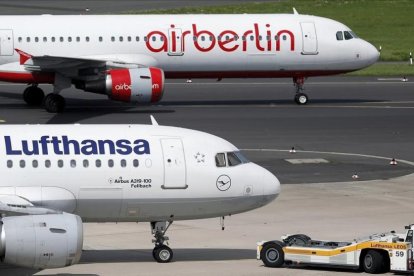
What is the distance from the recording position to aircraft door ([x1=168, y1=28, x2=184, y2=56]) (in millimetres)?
64438

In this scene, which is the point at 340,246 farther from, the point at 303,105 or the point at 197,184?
the point at 303,105

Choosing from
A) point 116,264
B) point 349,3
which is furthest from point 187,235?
point 349,3

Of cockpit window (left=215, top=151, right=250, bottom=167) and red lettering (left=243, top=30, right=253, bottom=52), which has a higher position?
red lettering (left=243, top=30, right=253, bottom=52)

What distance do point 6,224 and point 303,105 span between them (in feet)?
131

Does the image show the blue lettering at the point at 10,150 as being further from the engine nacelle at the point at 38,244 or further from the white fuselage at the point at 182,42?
the white fuselage at the point at 182,42

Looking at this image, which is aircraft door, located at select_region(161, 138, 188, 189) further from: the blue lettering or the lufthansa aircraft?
the blue lettering

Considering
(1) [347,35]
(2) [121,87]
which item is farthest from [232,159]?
(1) [347,35]

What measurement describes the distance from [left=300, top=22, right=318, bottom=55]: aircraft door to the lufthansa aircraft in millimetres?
32766

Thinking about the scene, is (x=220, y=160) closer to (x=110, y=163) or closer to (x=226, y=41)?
(x=110, y=163)

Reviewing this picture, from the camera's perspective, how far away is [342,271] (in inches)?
1291

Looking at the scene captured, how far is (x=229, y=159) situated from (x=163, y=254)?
2.99 meters

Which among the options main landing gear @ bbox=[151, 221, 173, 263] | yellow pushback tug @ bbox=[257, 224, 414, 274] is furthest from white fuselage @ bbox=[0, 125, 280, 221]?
yellow pushback tug @ bbox=[257, 224, 414, 274]

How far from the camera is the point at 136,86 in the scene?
2376 inches

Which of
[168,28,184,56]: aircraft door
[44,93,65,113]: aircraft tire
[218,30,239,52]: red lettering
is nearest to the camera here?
[44,93,65,113]: aircraft tire
